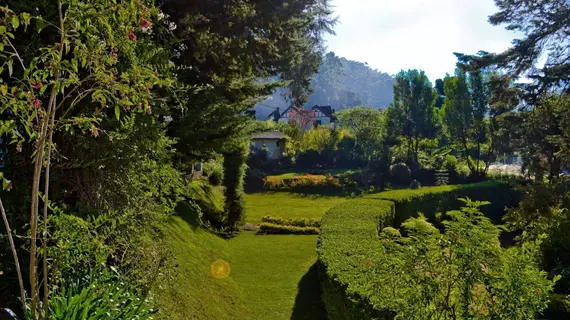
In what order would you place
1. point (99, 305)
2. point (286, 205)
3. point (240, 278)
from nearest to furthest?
point (99, 305), point (240, 278), point (286, 205)

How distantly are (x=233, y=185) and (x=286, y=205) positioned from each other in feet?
27.2

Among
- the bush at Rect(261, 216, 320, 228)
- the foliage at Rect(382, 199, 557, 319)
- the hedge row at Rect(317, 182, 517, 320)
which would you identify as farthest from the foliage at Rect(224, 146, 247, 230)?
the foliage at Rect(382, 199, 557, 319)

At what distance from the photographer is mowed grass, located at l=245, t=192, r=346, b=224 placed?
19062 millimetres

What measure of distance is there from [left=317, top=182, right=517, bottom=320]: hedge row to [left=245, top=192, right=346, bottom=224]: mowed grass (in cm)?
417

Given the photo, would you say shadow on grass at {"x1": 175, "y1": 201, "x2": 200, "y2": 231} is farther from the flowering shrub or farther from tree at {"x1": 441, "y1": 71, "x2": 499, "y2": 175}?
tree at {"x1": 441, "y1": 71, "x2": 499, "y2": 175}

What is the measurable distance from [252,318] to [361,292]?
3.19 metres

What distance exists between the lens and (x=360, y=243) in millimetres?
8312

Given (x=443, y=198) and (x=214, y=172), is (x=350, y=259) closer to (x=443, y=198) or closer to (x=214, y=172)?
(x=214, y=172)

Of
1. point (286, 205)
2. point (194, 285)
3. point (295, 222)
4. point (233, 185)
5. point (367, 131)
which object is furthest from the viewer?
point (367, 131)

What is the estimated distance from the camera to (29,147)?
14.6 ft

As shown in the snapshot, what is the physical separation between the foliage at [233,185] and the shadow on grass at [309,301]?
196 inches

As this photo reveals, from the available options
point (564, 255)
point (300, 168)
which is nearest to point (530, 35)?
point (564, 255)

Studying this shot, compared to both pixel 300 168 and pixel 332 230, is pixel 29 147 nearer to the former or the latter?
pixel 332 230

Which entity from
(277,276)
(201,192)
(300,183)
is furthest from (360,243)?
(300,183)
